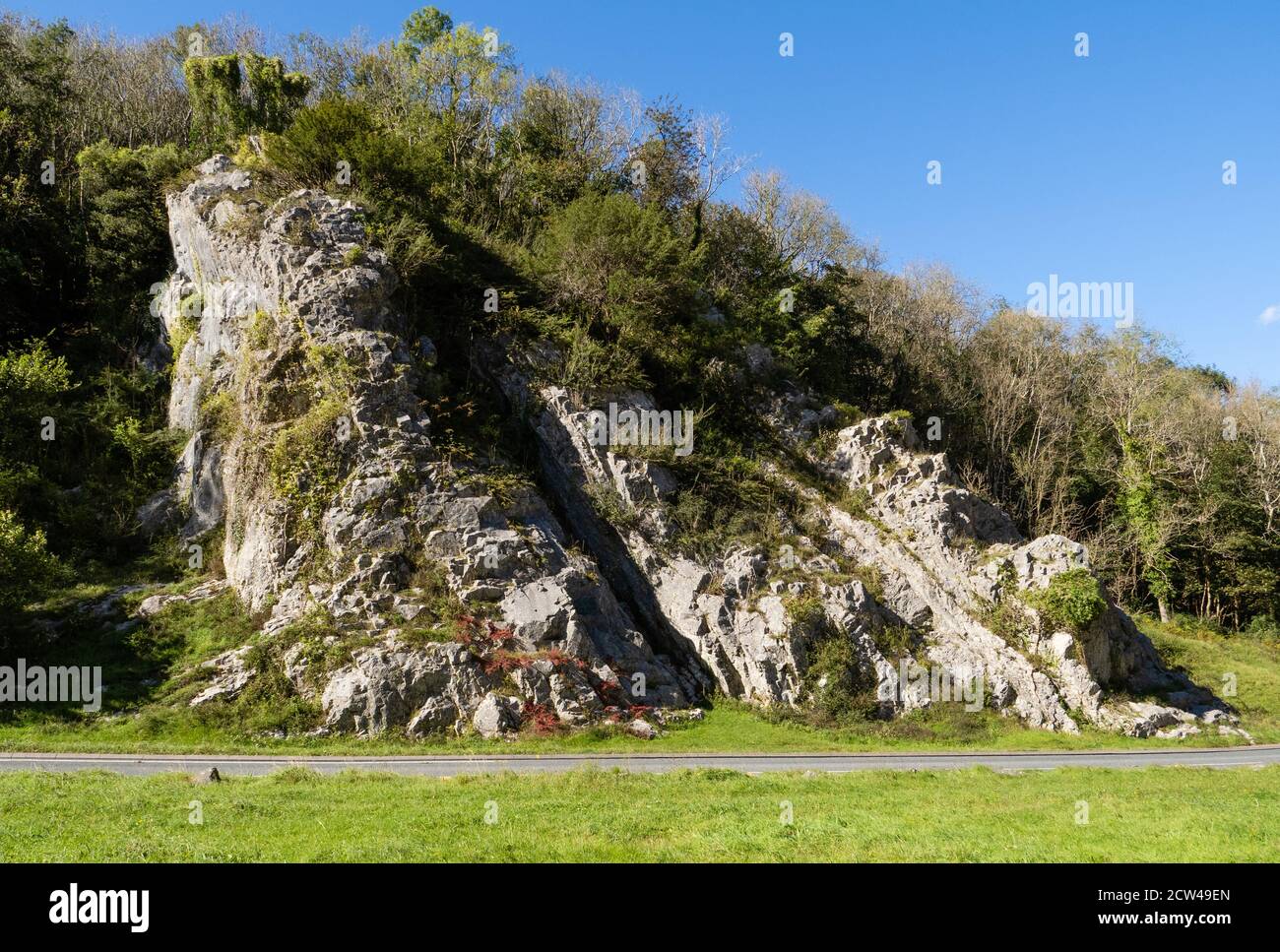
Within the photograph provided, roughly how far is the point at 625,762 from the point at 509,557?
9233 millimetres

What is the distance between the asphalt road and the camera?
19156mm

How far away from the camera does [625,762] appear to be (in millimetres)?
21609

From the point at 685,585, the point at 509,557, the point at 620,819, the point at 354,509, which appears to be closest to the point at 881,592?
the point at 685,585

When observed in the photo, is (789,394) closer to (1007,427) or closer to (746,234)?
(746,234)

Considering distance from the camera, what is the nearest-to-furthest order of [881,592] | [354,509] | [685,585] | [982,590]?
[354,509] < [685,585] < [982,590] < [881,592]

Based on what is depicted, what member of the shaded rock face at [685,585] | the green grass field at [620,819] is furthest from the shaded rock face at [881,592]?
the green grass field at [620,819]

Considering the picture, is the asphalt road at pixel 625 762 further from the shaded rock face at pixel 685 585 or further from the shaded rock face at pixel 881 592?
the shaded rock face at pixel 685 585

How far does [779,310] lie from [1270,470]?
36673mm

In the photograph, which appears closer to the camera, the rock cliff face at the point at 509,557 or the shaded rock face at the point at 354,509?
the shaded rock face at the point at 354,509

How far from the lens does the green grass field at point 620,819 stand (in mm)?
10859

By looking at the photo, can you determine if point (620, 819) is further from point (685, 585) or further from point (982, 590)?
point (982, 590)

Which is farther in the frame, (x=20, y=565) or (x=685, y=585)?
(x=685, y=585)

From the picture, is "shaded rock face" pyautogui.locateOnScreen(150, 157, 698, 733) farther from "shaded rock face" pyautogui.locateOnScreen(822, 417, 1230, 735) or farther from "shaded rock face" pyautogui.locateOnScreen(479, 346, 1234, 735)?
"shaded rock face" pyautogui.locateOnScreen(822, 417, 1230, 735)

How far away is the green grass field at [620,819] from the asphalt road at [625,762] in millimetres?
2452
